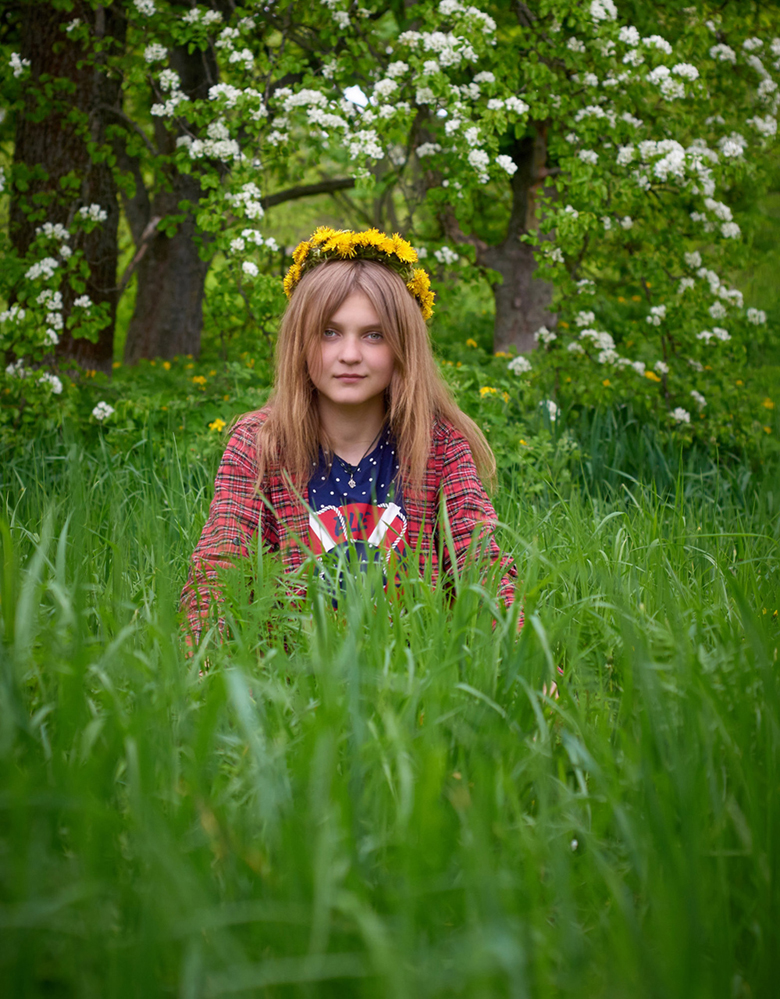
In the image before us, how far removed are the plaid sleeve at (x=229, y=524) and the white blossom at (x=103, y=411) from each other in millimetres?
1670

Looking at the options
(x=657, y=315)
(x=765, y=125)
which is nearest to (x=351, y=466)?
(x=657, y=315)

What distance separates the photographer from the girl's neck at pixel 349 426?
2289 mm

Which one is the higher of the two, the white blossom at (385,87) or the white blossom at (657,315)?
the white blossom at (385,87)

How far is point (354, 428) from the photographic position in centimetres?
229

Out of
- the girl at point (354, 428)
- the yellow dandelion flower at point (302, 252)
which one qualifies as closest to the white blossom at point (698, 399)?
the girl at point (354, 428)

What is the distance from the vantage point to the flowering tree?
375cm

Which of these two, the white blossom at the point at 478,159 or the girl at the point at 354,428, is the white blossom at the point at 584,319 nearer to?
the white blossom at the point at 478,159

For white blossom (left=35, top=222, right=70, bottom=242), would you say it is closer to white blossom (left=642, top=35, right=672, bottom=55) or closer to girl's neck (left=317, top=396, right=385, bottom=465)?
girl's neck (left=317, top=396, right=385, bottom=465)

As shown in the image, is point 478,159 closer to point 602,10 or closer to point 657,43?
point 602,10

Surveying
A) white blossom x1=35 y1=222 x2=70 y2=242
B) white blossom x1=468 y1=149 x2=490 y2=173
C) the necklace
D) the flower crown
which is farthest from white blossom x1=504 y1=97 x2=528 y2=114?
the necklace

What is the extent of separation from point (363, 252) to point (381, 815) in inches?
62.4

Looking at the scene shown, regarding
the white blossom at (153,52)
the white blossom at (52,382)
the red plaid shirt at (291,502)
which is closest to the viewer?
the red plaid shirt at (291,502)

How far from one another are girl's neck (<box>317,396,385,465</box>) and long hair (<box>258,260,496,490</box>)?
0.05 m

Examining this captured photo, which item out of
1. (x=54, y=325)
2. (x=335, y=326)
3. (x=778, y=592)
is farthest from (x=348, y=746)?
(x=54, y=325)
